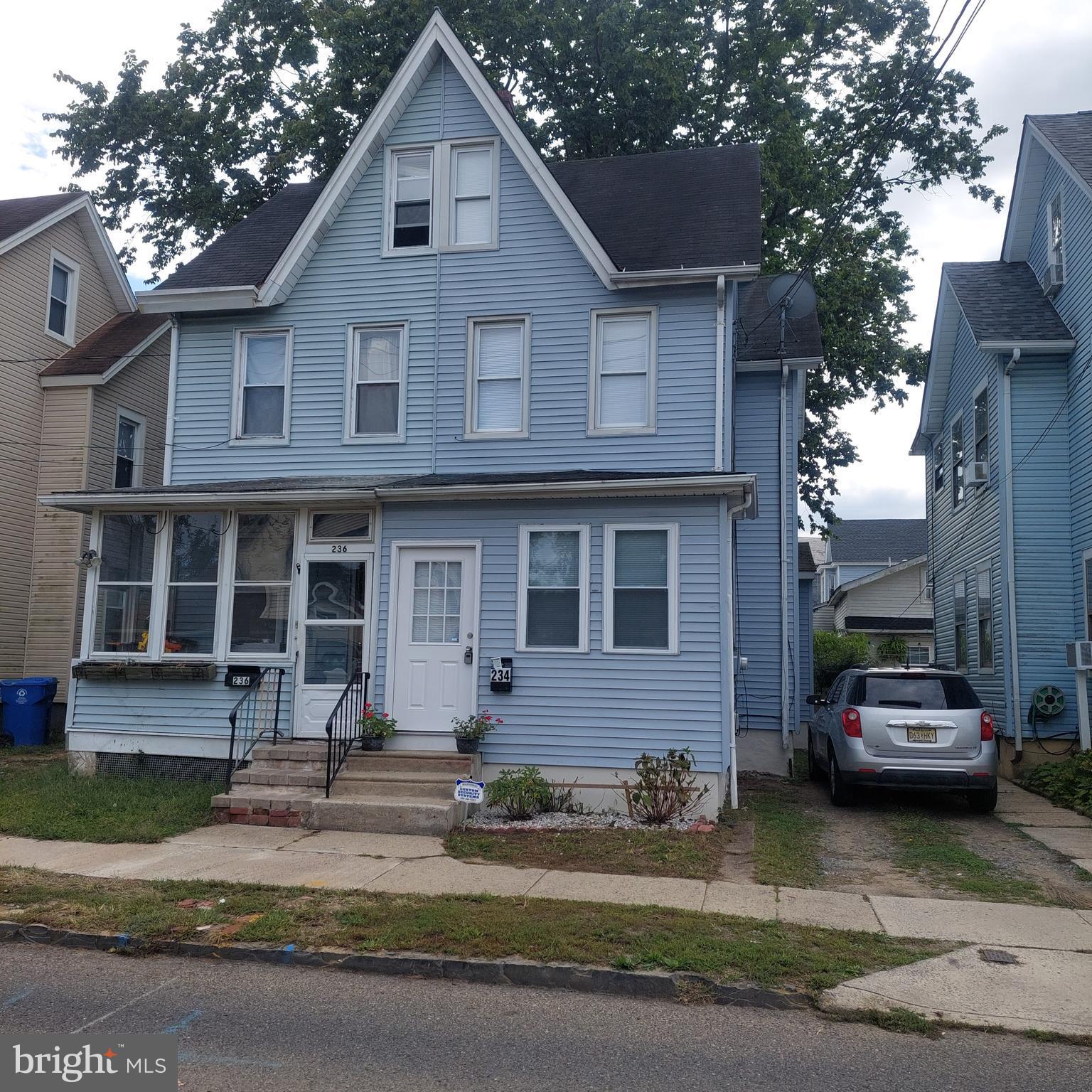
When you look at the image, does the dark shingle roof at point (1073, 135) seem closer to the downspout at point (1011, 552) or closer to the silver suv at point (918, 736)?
the downspout at point (1011, 552)

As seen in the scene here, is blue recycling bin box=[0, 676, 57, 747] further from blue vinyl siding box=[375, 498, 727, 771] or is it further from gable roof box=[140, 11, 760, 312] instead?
blue vinyl siding box=[375, 498, 727, 771]

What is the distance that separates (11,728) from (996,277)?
743 inches

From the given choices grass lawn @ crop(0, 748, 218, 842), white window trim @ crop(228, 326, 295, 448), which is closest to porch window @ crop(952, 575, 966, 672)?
white window trim @ crop(228, 326, 295, 448)

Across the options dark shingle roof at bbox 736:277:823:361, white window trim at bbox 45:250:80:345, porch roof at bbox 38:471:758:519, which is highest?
white window trim at bbox 45:250:80:345

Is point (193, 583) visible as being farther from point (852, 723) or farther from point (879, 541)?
point (879, 541)

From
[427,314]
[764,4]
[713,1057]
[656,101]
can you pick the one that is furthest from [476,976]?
[764,4]

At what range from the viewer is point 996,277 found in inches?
718

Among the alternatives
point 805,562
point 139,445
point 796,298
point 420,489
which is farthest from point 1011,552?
point 139,445

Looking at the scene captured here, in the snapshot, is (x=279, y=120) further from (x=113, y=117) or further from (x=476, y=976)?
(x=476, y=976)

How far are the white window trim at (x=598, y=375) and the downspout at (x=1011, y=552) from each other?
21.0 feet

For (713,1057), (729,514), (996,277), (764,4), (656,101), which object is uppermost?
(764,4)

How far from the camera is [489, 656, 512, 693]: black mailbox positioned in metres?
12.1

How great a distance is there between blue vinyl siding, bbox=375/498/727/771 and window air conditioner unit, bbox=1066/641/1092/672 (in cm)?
600

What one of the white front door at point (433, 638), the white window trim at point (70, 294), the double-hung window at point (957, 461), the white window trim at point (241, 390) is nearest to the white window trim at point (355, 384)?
the white window trim at point (241, 390)
